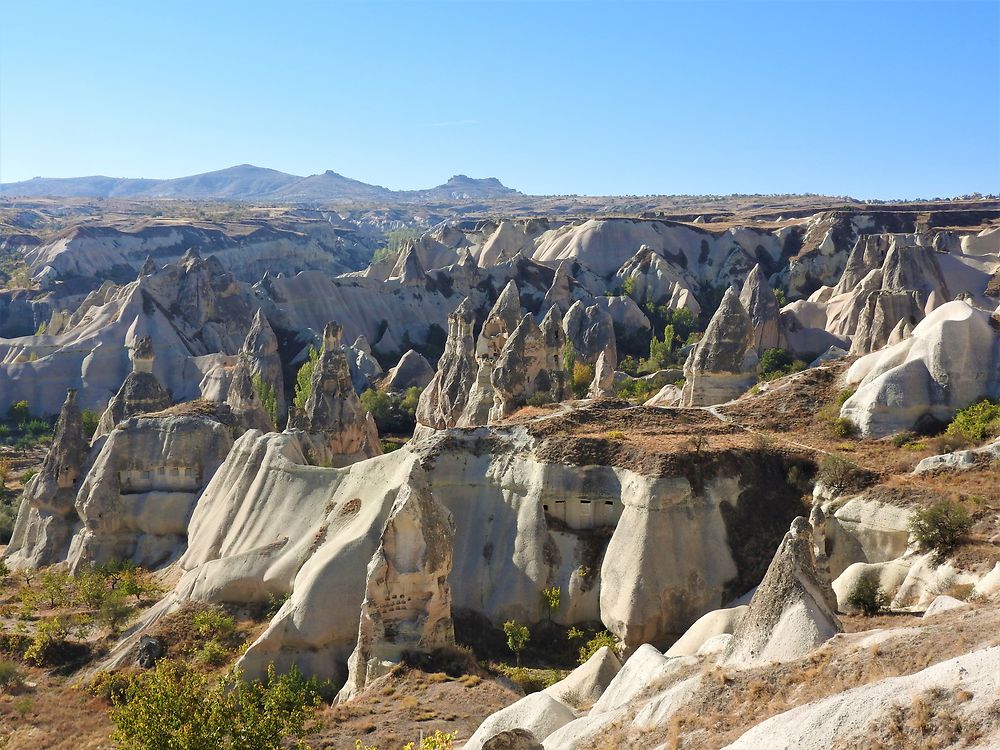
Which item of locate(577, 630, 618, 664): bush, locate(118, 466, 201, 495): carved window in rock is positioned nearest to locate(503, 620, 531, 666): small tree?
locate(577, 630, 618, 664): bush

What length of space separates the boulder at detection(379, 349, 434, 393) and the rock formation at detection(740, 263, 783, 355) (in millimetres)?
23109

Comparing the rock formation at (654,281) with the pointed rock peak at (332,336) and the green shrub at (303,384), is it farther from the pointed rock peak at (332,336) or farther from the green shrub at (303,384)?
the pointed rock peak at (332,336)

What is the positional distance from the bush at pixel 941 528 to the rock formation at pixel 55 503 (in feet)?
103

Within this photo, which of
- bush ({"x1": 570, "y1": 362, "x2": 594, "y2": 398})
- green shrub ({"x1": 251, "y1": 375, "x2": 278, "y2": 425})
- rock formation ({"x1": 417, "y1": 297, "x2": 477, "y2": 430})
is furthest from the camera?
green shrub ({"x1": 251, "y1": 375, "x2": 278, "y2": 425})

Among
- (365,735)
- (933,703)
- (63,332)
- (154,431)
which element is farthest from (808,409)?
(63,332)

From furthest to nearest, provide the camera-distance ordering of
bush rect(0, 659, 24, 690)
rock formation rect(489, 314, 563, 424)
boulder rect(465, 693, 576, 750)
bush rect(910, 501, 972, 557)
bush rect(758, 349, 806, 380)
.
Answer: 1. bush rect(758, 349, 806, 380)
2. rock formation rect(489, 314, 563, 424)
3. bush rect(0, 659, 24, 690)
4. bush rect(910, 501, 972, 557)
5. boulder rect(465, 693, 576, 750)

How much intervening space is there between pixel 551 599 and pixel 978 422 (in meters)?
13.4

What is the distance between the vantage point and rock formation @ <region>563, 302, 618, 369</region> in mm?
66688

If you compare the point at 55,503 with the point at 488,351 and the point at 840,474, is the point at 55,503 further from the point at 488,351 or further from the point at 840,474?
the point at 840,474

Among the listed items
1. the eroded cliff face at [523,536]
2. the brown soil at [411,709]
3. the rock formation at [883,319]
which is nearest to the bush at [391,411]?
the rock formation at [883,319]

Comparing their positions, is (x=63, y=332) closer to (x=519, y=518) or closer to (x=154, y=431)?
(x=154, y=431)

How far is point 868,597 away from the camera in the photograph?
19.7 meters

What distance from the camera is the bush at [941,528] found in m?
21.0

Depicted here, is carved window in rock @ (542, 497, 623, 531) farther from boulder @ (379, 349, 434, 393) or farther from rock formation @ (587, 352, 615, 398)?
boulder @ (379, 349, 434, 393)
